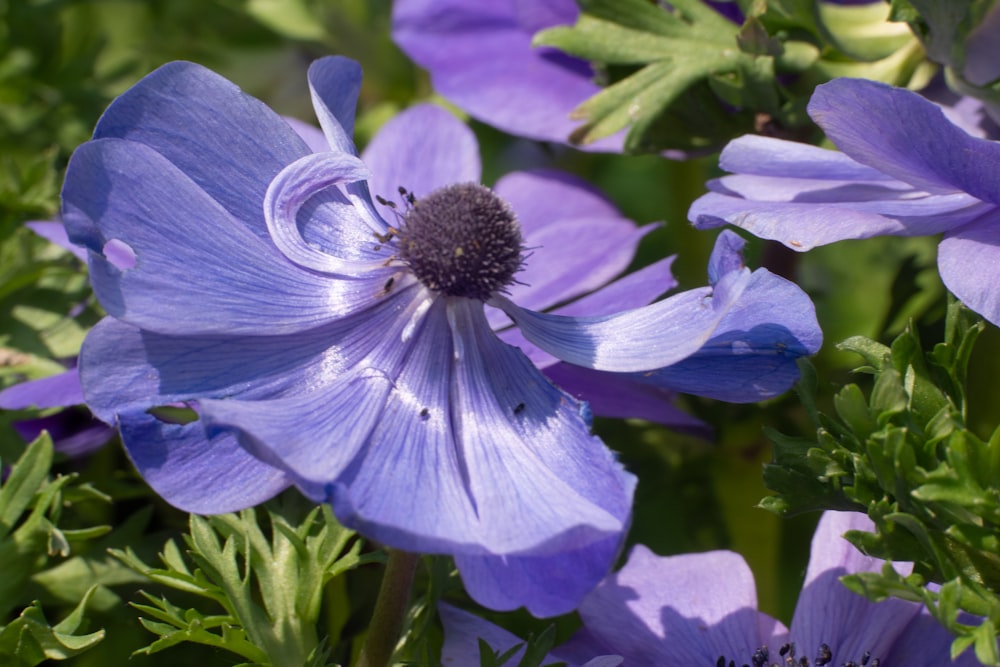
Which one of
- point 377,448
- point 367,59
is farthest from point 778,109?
point 367,59

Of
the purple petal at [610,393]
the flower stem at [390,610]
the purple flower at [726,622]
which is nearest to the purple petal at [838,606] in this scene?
the purple flower at [726,622]

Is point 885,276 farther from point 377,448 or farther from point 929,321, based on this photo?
point 377,448

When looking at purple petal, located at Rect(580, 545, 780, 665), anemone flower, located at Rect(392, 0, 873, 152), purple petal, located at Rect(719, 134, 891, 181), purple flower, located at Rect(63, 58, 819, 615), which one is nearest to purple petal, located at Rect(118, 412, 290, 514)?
purple flower, located at Rect(63, 58, 819, 615)

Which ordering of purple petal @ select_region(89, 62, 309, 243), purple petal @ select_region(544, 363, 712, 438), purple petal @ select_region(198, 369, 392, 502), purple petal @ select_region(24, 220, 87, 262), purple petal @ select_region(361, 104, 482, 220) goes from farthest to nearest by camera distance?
purple petal @ select_region(361, 104, 482, 220), purple petal @ select_region(24, 220, 87, 262), purple petal @ select_region(544, 363, 712, 438), purple petal @ select_region(89, 62, 309, 243), purple petal @ select_region(198, 369, 392, 502)

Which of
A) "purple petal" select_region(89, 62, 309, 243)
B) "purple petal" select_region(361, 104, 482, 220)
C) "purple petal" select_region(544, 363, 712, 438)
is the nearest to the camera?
"purple petal" select_region(89, 62, 309, 243)

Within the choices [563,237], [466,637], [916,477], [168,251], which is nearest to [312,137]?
[563,237]

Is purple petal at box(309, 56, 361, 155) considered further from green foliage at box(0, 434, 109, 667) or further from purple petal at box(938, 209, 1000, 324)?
purple petal at box(938, 209, 1000, 324)

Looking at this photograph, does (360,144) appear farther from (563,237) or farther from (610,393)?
(610,393)
